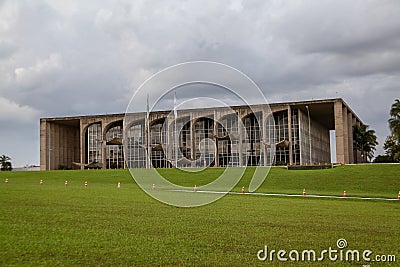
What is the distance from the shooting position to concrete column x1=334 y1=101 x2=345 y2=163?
8931 centimetres

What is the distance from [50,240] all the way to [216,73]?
26.3 feet

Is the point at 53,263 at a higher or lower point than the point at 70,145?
lower

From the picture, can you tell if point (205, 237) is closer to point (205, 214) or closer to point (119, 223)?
point (119, 223)

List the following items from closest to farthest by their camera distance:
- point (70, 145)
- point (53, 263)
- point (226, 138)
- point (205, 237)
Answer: point (53, 263) → point (205, 237) → point (226, 138) → point (70, 145)

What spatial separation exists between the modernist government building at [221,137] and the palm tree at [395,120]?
11872 mm

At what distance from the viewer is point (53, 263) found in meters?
11.5

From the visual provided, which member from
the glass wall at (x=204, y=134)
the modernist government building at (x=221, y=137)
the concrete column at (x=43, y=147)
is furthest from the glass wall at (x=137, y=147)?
the concrete column at (x=43, y=147)

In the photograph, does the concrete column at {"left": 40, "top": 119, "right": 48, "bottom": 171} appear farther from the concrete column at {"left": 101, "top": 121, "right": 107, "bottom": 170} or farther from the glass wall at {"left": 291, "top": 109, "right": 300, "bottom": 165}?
the glass wall at {"left": 291, "top": 109, "right": 300, "bottom": 165}

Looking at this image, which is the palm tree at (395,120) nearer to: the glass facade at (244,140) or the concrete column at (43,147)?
the glass facade at (244,140)

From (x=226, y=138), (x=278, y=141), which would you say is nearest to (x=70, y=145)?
(x=226, y=138)

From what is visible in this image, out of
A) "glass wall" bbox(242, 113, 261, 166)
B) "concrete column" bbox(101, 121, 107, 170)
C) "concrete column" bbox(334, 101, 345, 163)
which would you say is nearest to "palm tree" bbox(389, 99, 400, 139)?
"concrete column" bbox(334, 101, 345, 163)

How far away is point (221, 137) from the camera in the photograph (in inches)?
3679

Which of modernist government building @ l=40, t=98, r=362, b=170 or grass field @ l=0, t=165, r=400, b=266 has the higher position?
modernist government building @ l=40, t=98, r=362, b=170

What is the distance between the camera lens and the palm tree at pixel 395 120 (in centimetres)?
7656
